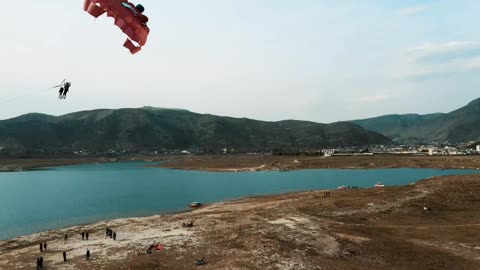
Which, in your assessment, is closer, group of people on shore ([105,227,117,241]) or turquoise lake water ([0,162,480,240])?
group of people on shore ([105,227,117,241])

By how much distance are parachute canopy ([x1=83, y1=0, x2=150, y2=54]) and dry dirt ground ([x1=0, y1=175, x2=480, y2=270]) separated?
18326 millimetres

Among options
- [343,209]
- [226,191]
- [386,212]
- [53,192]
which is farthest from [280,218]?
[53,192]

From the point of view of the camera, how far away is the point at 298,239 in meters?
40.7

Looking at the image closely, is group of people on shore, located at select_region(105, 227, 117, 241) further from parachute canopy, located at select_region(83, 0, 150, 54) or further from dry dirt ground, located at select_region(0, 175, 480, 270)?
parachute canopy, located at select_region(83, 0, 150, 54)

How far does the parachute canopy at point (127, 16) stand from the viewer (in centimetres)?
2464

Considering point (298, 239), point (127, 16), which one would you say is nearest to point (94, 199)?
point (298, 239)

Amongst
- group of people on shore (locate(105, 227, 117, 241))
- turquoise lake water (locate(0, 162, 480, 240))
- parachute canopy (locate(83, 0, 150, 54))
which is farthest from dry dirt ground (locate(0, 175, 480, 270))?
parachute canopy (locate(83, 0, 150, 54))

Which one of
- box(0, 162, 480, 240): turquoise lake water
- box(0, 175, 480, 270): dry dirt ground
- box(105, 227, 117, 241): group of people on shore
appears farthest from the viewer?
box(0, 162, 480, 240): turquoise lake water

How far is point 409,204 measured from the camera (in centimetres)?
5819

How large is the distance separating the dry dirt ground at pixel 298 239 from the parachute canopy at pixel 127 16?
1833 cm

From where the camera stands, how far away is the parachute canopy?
2464 cm

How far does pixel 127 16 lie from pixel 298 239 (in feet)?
88.4

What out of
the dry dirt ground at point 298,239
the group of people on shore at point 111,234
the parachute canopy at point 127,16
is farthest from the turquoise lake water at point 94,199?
the parachute canopy at point 127,16

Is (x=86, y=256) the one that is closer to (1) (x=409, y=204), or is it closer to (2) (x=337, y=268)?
(2) (x=337, y=268)
